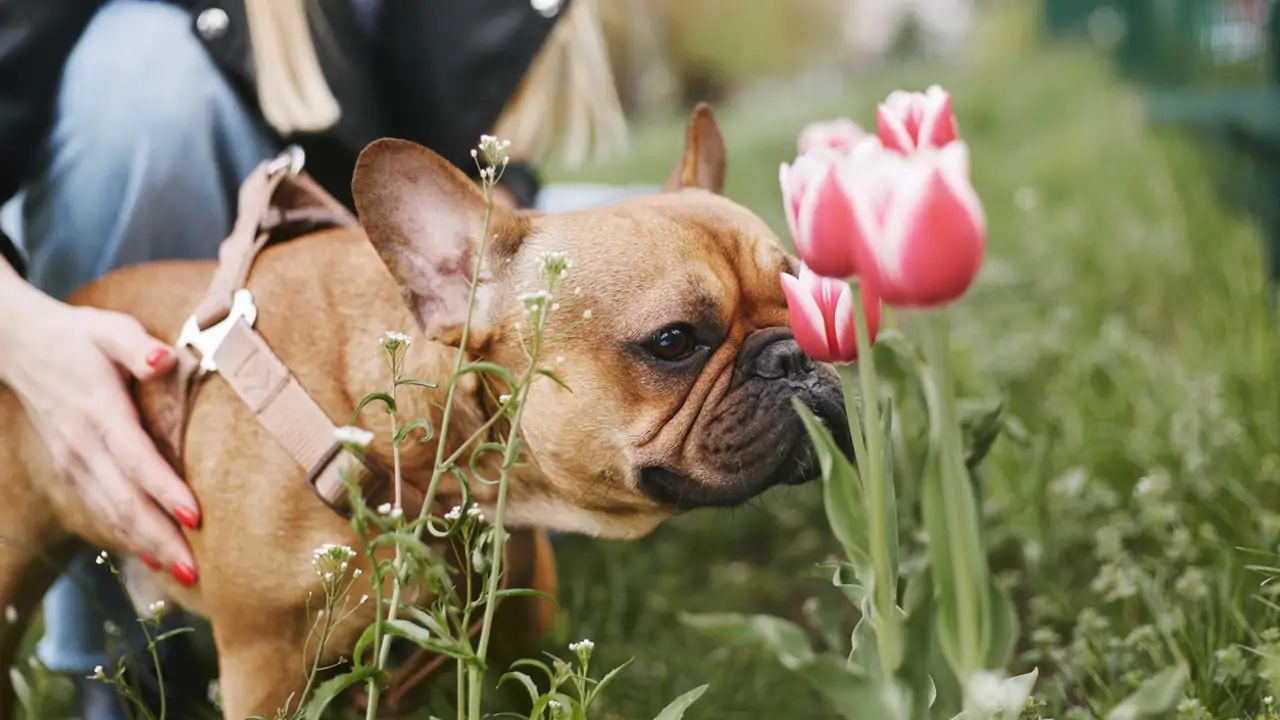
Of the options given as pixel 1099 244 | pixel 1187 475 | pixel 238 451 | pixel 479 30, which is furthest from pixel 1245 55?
pixel 238 451

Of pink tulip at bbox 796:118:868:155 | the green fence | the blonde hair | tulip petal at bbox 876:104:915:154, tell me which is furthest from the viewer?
the green fence

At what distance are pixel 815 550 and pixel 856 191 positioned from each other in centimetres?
161

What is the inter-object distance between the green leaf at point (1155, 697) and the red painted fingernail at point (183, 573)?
3.65 ft

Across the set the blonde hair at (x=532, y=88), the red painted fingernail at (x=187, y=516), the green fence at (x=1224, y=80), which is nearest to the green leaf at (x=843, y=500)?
the red painted fingernail at (x=187, y=516)

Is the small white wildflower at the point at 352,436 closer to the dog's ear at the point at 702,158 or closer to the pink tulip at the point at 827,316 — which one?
the pink tulip at the point at 827,316

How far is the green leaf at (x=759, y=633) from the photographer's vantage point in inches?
37.3

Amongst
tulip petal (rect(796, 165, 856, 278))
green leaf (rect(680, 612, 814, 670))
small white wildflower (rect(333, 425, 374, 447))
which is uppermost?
tulip petal (rect(796, 165, 856, 278))

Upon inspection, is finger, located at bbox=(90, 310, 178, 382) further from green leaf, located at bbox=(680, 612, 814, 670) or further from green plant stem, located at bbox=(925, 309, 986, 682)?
green plant stem, located at bbox=(925, 309, 986, 682)

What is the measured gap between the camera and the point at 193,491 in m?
1.47

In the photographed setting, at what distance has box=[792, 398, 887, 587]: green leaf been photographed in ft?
3.53

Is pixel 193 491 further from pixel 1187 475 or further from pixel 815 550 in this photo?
pixel 1187 475

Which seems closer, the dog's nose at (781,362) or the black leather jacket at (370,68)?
the dog's nose at (781,362)

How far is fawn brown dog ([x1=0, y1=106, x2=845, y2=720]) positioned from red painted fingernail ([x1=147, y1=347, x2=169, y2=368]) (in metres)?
0.07

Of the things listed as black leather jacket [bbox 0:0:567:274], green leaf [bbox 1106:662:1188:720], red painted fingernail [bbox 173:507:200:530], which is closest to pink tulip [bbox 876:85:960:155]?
green leaf [bbox 1106:662:1188:720]
